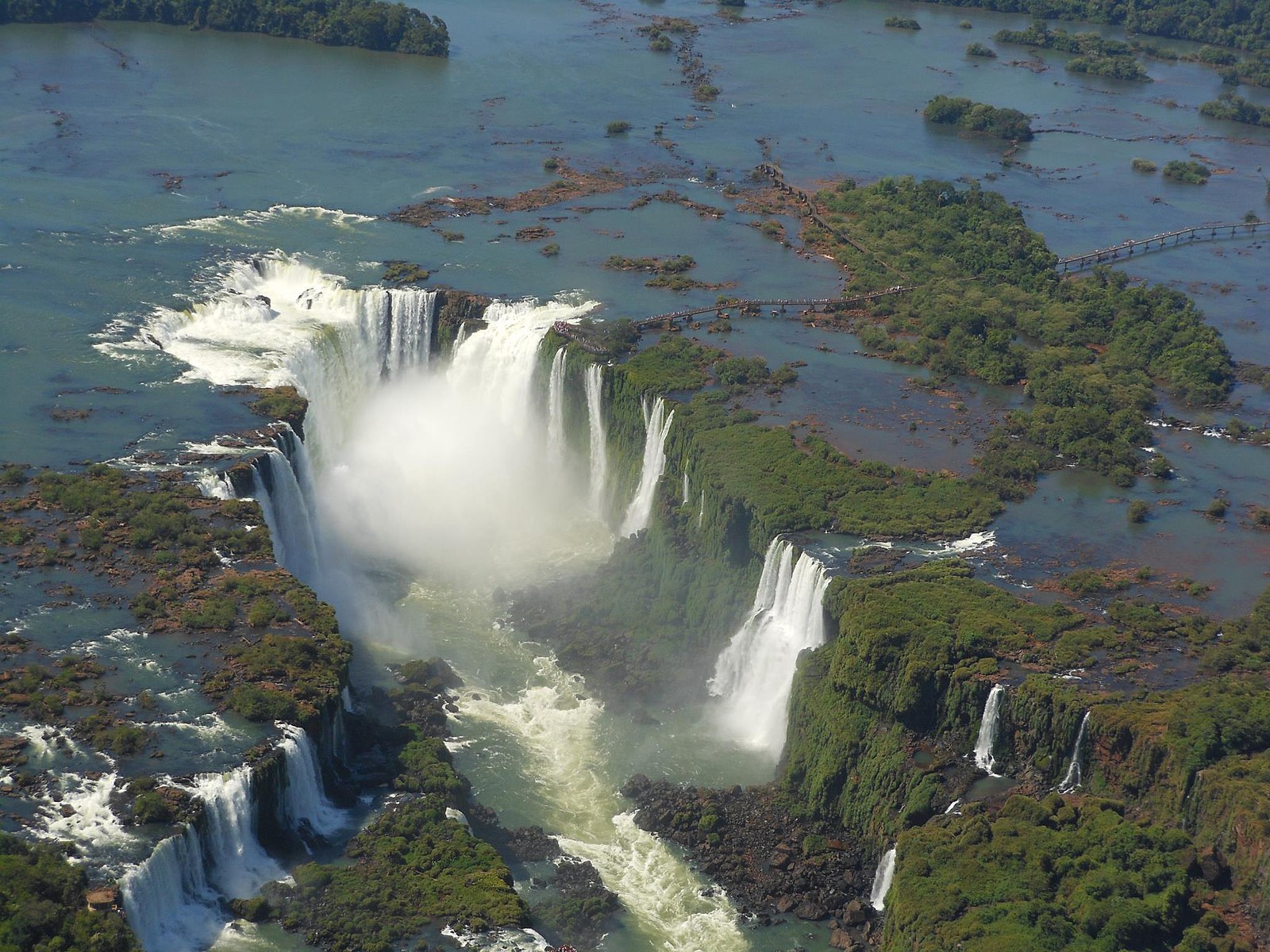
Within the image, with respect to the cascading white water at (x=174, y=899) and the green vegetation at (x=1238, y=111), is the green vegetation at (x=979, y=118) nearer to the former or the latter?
the green vegetation at (x=1238, y=111)

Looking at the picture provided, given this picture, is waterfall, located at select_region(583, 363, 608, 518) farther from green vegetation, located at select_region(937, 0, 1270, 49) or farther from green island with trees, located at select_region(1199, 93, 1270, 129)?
green vegetation, located at select_region(937, 0, 1270, 49)

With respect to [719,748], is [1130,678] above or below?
above

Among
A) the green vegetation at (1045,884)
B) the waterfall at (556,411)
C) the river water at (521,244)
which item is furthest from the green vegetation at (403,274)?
the green vegetation at (1045,884)

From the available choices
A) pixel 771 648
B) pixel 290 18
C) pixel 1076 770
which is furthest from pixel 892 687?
pixel 290 18

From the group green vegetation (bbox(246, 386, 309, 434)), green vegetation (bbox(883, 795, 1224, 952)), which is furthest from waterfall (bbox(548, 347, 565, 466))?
green vegetation (bbox(883, 795, 1224, 952))

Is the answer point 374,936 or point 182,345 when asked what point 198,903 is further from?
point 182,345

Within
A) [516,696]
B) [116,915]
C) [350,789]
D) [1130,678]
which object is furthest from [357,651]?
[1130,678]
